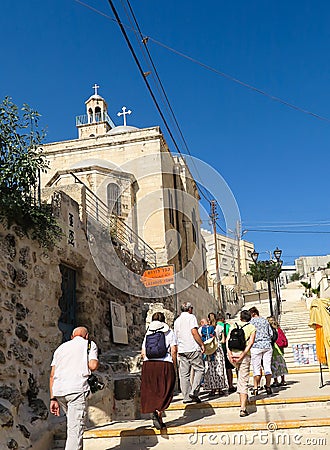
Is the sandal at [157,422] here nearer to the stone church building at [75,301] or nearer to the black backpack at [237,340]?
the stone church building at [75,301]

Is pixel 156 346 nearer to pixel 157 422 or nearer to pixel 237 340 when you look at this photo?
pixel 157 422

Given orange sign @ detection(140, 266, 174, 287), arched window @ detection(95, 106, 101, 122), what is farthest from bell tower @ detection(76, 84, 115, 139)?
orange sign @ detection(140, 266, 174, 287)

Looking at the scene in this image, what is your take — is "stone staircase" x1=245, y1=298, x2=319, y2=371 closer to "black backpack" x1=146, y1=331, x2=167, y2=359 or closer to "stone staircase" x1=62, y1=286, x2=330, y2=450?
"stone staircase" x1=62, y1=286, x2=330, y2=450

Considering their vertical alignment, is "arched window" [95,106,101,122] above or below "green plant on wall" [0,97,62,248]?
above

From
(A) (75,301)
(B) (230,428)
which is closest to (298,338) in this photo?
(A) (75,301)

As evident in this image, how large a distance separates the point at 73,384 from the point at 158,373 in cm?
142

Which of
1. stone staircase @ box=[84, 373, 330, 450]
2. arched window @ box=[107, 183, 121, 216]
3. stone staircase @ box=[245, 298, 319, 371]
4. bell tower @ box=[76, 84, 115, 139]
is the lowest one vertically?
stone staircase @ box=[84, 373, 330, 450]

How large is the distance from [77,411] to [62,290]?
4290 millimetres

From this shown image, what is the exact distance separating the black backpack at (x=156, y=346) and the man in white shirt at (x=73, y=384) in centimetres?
109

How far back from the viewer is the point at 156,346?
636cm

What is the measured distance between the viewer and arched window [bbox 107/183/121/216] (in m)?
22.0

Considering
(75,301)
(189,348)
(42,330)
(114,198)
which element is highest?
(114,198)

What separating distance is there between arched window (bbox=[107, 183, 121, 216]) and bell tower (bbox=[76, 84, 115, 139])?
31.3 ft

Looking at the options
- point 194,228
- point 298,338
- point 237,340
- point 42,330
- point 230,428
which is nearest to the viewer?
point 230,428
